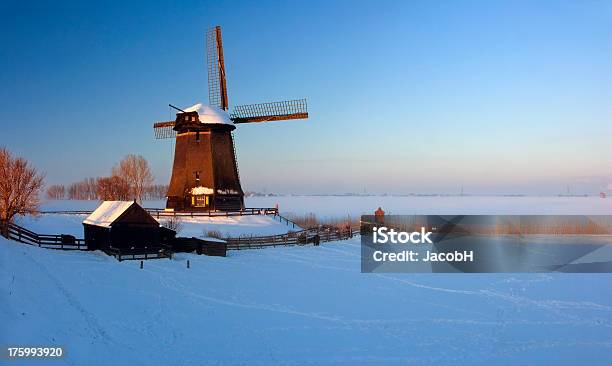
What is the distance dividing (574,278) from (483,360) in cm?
1220

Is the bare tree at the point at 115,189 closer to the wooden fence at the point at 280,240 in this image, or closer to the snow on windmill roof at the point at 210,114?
the snow on windmill roof at the point at 210,114

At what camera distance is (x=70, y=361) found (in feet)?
29.5

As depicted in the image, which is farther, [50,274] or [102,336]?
[50,274]

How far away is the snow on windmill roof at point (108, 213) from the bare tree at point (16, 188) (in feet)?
26.0

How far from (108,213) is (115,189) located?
36723mm

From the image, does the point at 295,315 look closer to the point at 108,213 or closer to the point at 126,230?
the point at 126,230

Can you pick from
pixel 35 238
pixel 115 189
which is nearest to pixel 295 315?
pixel 35 238

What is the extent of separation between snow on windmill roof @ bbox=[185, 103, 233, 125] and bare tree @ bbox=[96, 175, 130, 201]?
24767 mm

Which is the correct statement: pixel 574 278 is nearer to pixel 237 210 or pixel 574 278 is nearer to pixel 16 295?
pixel 16 295

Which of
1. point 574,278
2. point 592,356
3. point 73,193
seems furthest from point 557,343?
point 73,193

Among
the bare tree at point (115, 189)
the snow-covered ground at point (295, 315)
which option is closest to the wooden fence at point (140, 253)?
the snow-covered ground at point (295, 315)

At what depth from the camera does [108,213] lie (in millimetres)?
24609

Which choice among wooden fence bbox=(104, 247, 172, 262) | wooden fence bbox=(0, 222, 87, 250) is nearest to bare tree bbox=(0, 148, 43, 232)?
wooden fence bbox=(0, 222, 87, 250)

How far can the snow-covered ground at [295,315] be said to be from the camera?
10031 millimetres
